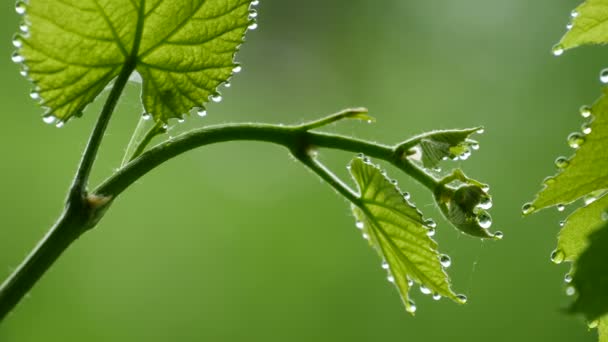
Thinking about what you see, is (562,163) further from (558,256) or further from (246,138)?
(246,138)

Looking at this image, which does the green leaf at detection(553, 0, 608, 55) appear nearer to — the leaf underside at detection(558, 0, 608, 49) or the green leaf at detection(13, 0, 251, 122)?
the leaf underside at detection(558, 0, 608, 49)

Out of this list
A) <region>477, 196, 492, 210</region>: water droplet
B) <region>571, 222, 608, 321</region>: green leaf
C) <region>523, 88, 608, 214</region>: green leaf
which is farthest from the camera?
<region>477, 196, 492, 210</region>: water droplet

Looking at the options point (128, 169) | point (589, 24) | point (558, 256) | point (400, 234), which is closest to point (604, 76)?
point (589, 24)

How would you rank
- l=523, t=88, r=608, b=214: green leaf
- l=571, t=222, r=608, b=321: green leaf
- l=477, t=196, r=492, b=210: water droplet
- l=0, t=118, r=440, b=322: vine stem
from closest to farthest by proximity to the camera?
l=571, t=222, r=608, b=321: green leaf
l=523, t=88, r=608, b=214: green leaf
l=0, t=118, r=440, b=322: vine stem
l=477, t=196, r=492, b=210: water droplet

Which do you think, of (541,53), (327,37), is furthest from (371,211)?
(327,37)

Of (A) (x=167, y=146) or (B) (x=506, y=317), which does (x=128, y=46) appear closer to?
(A) (x=167, y=146)

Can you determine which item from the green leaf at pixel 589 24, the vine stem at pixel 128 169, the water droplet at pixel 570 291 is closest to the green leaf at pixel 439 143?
the vine stem at pixel 128 169

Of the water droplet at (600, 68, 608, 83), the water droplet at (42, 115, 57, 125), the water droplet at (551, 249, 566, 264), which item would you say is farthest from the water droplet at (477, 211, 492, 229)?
the water droplet at (42, 115, 57, 125)
